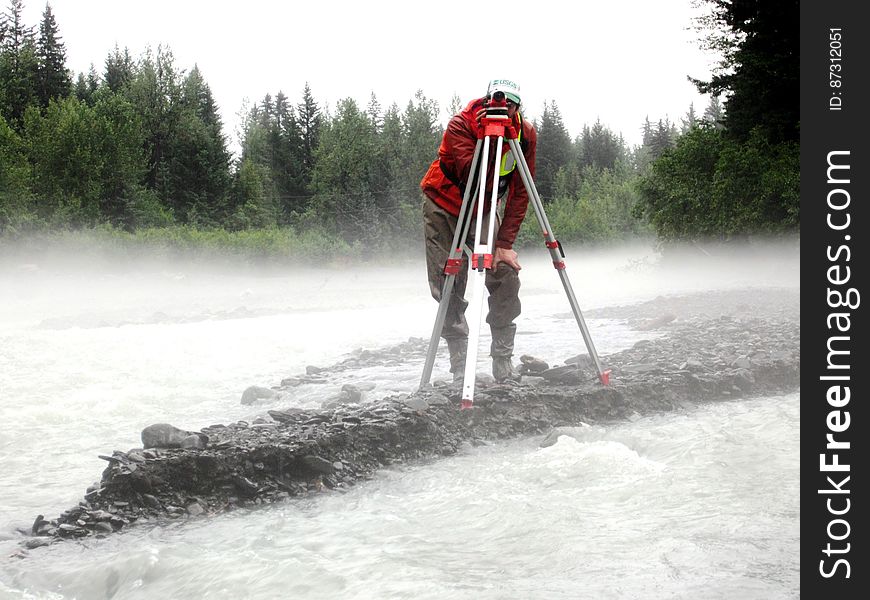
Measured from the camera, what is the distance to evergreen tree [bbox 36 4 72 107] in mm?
61062

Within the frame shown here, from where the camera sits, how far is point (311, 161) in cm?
7475

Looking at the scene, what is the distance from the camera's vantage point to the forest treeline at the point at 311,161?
24.5m

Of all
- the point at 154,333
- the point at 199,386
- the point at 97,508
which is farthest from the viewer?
the point at 154,333

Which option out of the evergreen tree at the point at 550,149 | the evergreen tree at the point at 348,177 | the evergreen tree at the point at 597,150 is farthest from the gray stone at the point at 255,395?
the evergreen tree at the point at 597,150

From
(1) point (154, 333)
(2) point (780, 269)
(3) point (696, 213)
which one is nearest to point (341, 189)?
(3) point (696, 213)

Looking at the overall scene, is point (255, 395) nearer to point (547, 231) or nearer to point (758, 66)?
point (547, 231)

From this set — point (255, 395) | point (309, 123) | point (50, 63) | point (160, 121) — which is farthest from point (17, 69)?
point (255, 395)

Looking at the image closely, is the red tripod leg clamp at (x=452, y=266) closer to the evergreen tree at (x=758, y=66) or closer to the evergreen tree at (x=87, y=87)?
the evergreen tree at (x=758, y=66)

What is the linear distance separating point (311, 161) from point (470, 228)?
7082cm

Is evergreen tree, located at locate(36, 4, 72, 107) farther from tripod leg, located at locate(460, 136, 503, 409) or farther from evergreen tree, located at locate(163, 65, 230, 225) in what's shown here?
tripod leg, located at locate(460, 136, 503, 409)

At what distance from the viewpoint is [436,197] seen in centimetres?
610

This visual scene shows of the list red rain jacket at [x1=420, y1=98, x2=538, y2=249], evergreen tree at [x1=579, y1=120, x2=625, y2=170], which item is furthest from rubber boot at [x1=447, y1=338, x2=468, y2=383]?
evergreen tree at [x1=579, y1=120, x2=625, y2=170]

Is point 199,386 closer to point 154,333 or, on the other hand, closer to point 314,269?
point 154,333
